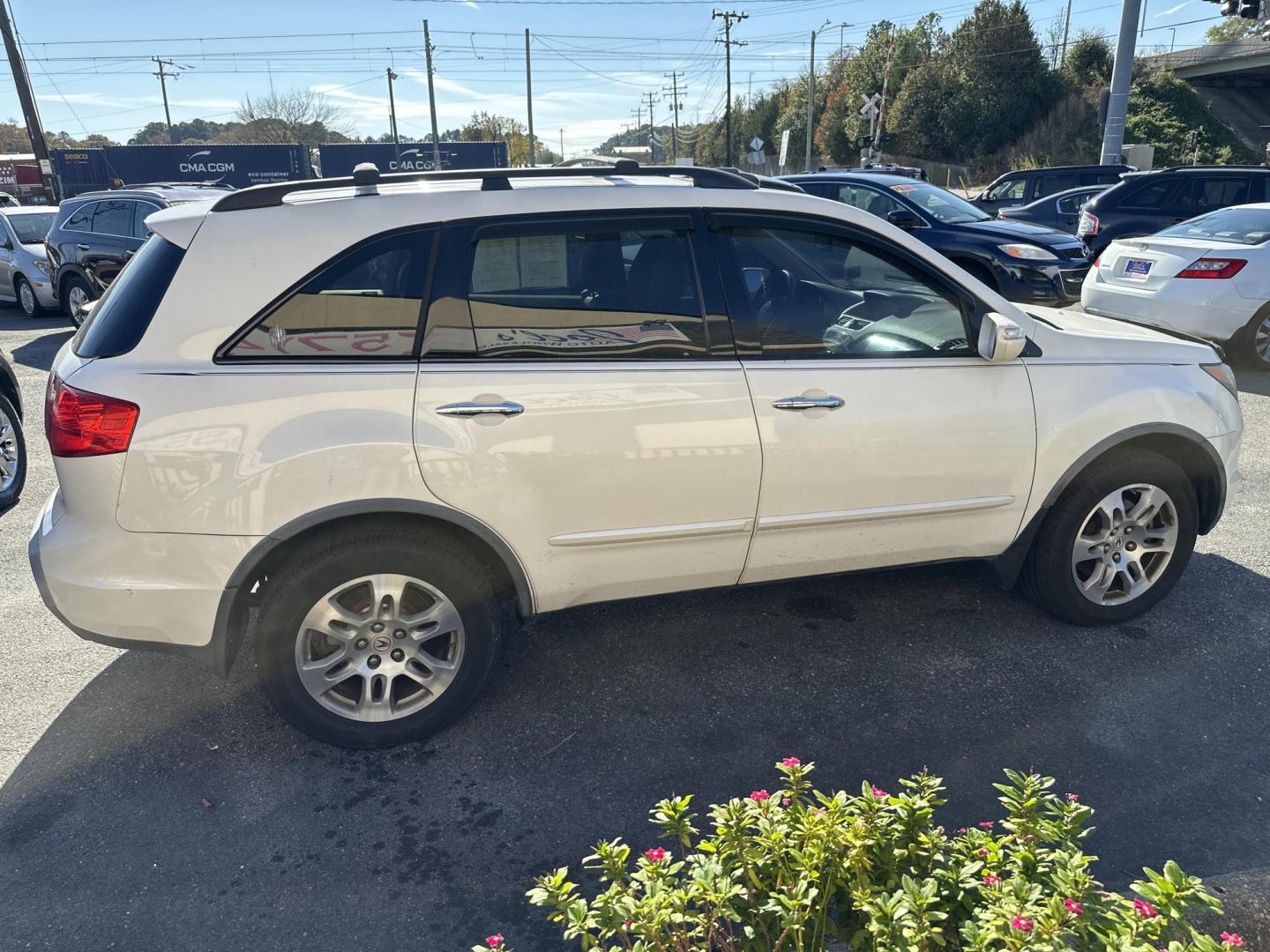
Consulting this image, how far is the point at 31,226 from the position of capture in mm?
13992

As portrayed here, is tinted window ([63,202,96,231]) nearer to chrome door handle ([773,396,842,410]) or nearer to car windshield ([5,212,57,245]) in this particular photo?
car windshield ([5,212,57,245])

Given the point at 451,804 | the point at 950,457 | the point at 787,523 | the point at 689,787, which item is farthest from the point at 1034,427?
the point at 451,804

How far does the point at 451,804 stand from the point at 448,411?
123 centimetres

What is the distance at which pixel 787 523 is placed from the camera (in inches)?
132

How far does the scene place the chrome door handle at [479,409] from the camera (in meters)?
2.95

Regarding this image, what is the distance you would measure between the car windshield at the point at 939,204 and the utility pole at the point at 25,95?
21.3 meters

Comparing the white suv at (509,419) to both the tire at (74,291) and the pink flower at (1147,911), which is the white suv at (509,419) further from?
the tire at (74,291)

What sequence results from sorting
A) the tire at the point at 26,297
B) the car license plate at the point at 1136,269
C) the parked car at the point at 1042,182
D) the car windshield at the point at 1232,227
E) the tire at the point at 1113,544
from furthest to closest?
the parked car at the point at 1042,182 < the tire at the point at 26,297 < the car license plate at the point at 1136,269 < the car windshield at the point at 1232,227 < the tire at the point at 1113,544

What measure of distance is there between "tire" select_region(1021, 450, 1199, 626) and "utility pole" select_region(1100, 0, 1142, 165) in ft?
51.5

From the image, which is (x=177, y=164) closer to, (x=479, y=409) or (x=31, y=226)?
(x=31, y=226)

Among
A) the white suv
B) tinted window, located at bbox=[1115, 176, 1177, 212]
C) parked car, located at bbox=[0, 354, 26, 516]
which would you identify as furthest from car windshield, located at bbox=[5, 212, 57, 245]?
tinted window, located at bbox=[1115, 176, 1177, 212]

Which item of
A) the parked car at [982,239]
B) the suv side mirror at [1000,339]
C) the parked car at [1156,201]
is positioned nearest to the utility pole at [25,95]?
the parked car at [982,239]

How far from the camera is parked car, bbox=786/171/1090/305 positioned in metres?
10.0

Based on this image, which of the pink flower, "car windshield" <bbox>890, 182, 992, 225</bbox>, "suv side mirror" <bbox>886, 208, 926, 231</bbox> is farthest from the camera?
"car windshield" <bbox>890, 182, 992, 225</bbox>
